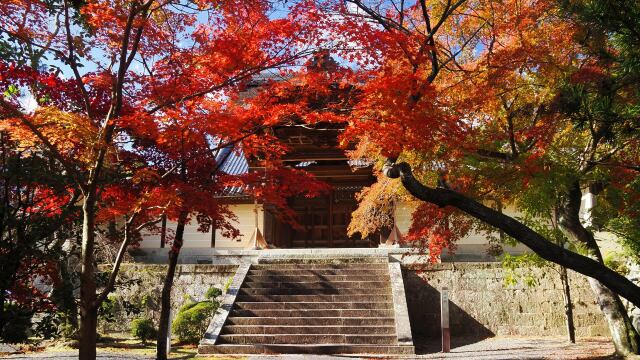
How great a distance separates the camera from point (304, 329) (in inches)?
436

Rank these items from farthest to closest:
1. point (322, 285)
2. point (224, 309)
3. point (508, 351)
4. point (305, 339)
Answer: point (322, 285) < point (224, 309) < point (305, 339) < point (508, 351)

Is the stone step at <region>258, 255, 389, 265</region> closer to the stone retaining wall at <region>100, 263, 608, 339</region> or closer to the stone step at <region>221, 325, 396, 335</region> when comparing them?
the stone retaining wall at <region>100, 263, 608, 339</region>

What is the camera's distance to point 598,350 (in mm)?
10281

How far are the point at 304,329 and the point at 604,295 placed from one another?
5860mm

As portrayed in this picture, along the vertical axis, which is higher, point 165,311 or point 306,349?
point 165,311

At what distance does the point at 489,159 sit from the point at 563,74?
2.02 metres

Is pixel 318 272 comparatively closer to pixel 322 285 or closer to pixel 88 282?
pixel 322 285

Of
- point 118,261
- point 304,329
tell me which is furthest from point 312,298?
point 118,261

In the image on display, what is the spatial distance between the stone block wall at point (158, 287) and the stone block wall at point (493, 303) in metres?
5.25

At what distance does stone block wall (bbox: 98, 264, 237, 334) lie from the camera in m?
14.1

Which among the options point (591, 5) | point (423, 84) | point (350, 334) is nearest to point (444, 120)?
point (423, 84)

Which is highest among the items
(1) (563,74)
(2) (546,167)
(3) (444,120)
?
(1) (563,74)

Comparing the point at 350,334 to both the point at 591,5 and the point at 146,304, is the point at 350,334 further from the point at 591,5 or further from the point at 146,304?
the point at 591,5

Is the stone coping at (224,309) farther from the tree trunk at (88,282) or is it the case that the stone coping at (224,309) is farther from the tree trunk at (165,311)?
the tree trunk at (88,282)
